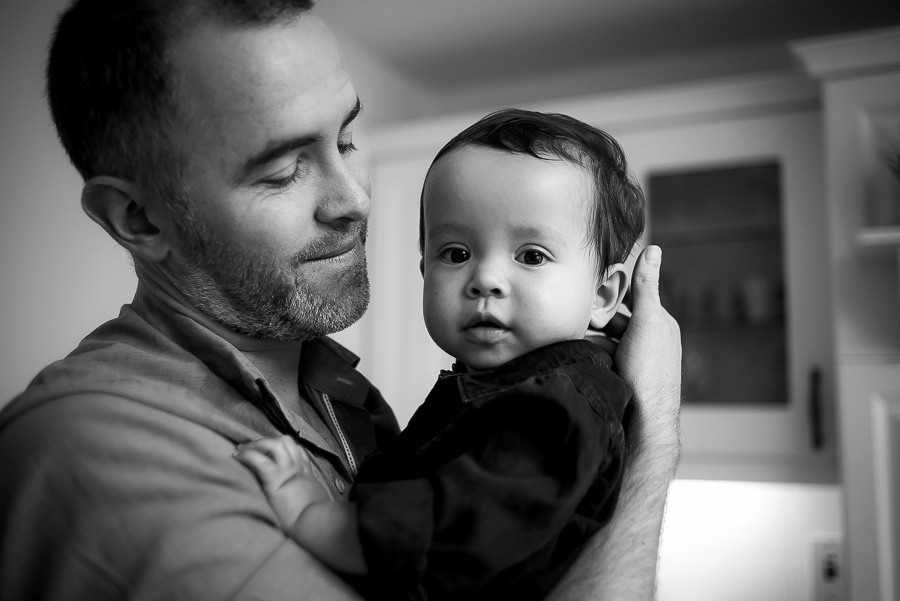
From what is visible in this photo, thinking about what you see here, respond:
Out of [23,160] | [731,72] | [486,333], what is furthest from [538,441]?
[731,72]

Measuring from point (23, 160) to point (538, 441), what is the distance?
1929 mm

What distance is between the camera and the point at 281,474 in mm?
820

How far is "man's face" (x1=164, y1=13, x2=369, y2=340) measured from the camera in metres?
0.96

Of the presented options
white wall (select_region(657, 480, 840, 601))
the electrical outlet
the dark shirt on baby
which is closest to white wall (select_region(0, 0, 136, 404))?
the dark shirt on baby

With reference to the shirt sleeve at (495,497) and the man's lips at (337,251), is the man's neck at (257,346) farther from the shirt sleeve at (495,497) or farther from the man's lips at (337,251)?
the shirt sleeve at (495,497)

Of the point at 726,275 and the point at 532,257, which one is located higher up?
the point at 726,275

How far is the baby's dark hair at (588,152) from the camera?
3.21 feet

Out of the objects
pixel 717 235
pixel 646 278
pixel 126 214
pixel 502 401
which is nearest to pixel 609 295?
pixel 646 278

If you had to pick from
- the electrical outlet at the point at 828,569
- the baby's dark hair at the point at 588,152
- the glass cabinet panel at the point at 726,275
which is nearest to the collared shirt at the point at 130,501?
the baby's dark hair at the point at 588,152

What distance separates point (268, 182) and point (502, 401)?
39cm

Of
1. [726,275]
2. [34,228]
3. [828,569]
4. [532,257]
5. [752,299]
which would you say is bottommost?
[828,569]

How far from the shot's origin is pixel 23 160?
2223 millimetres

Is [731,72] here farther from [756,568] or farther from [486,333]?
[486,333]

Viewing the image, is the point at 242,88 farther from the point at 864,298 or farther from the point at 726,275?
the point at 726,275
